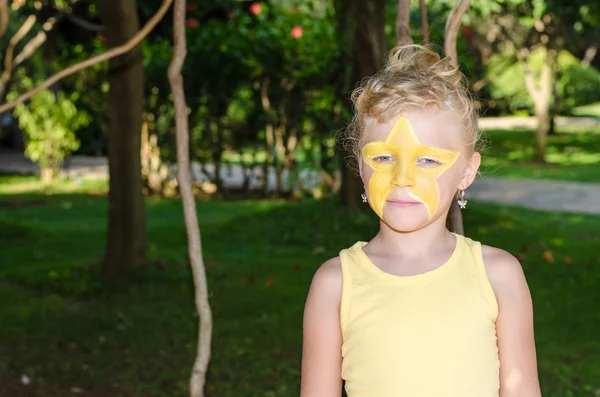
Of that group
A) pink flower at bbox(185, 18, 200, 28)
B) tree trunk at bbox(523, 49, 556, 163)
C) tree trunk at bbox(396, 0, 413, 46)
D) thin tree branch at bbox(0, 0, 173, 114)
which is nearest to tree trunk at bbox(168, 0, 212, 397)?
thin tree branch at bbox(0, 0, 173, 114)

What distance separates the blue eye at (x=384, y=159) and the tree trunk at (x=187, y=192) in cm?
159

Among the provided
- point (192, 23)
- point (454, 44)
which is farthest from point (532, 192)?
point (454, 44)

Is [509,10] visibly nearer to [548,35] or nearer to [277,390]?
[548,35]

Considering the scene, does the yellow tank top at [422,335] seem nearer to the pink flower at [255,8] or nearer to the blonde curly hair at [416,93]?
the blonde curly hair at [416,93]

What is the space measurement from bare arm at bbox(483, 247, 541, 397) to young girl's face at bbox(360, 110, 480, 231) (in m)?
0.18

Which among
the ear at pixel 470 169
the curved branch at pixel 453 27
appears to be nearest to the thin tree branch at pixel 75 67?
the curved branch at pixel 453 27

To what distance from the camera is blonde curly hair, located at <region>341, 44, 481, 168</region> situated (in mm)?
2105

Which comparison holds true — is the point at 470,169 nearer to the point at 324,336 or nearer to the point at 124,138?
the point at 324,336

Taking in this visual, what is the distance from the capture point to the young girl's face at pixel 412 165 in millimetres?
2084

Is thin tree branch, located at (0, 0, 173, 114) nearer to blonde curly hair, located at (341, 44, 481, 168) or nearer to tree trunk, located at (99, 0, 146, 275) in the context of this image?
blonde curly hair, located at (341, 44, 481, 168)

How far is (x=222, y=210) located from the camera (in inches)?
496

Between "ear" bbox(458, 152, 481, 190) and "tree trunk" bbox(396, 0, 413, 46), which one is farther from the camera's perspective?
"tree trunk" bbox(396, 0, 413, 46)

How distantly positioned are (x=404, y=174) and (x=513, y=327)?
0.39m

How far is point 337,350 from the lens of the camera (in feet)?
6.88
